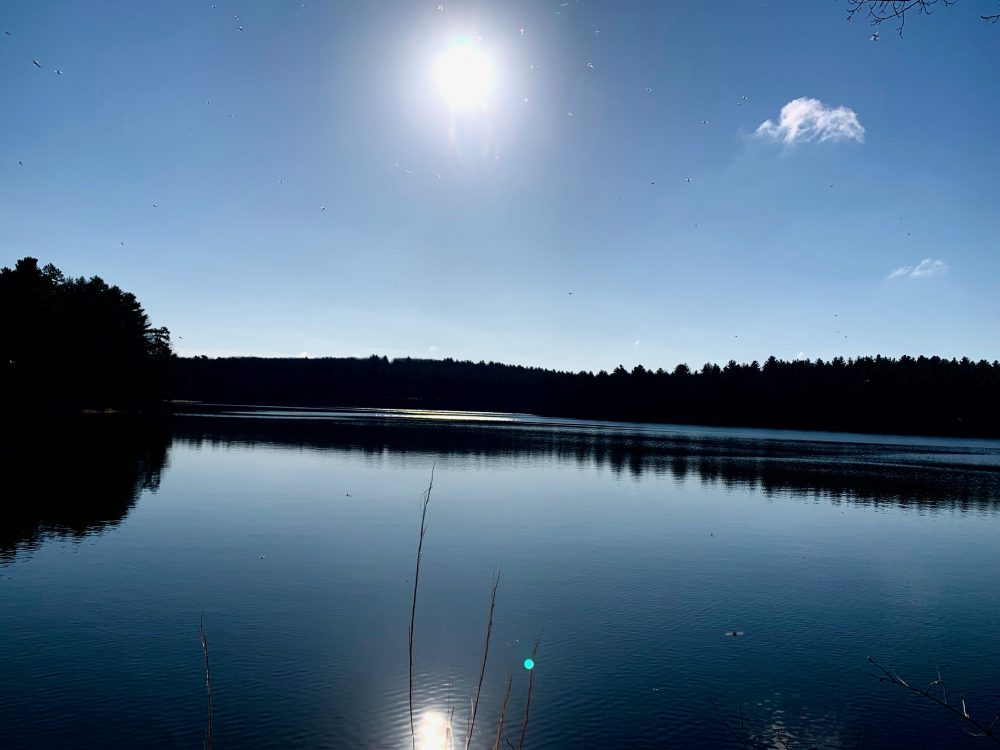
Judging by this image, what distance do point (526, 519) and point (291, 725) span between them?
18098 mm

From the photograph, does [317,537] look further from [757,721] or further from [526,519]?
[757,721]

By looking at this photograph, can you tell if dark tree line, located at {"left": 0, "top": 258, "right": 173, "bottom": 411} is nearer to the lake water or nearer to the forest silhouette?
the forest silhouette

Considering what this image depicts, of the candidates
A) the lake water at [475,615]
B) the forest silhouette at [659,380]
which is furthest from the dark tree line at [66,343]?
the lake water at [475,615]

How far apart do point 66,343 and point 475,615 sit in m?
86.6

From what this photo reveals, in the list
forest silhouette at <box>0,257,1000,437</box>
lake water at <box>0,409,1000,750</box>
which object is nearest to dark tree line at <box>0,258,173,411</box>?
forest silhouette at <box>0,257,1000,437</box>

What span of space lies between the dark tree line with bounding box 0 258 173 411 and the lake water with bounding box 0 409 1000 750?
57.4m

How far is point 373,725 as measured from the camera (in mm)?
9094

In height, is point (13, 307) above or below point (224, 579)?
above

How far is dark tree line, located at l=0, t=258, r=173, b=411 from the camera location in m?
79.7

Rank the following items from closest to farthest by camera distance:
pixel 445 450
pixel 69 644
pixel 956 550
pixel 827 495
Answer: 1. pixel 69 644
2. pixel 956 550
3. pixel 827 495
4. pixel 445 450

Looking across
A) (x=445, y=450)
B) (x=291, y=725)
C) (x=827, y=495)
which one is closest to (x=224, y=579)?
(x=291, y=725)

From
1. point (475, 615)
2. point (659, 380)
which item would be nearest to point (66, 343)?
point (475, 615)

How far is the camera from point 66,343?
3302 inches

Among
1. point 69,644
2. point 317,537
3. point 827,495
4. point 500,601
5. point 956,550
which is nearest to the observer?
point 69,644
